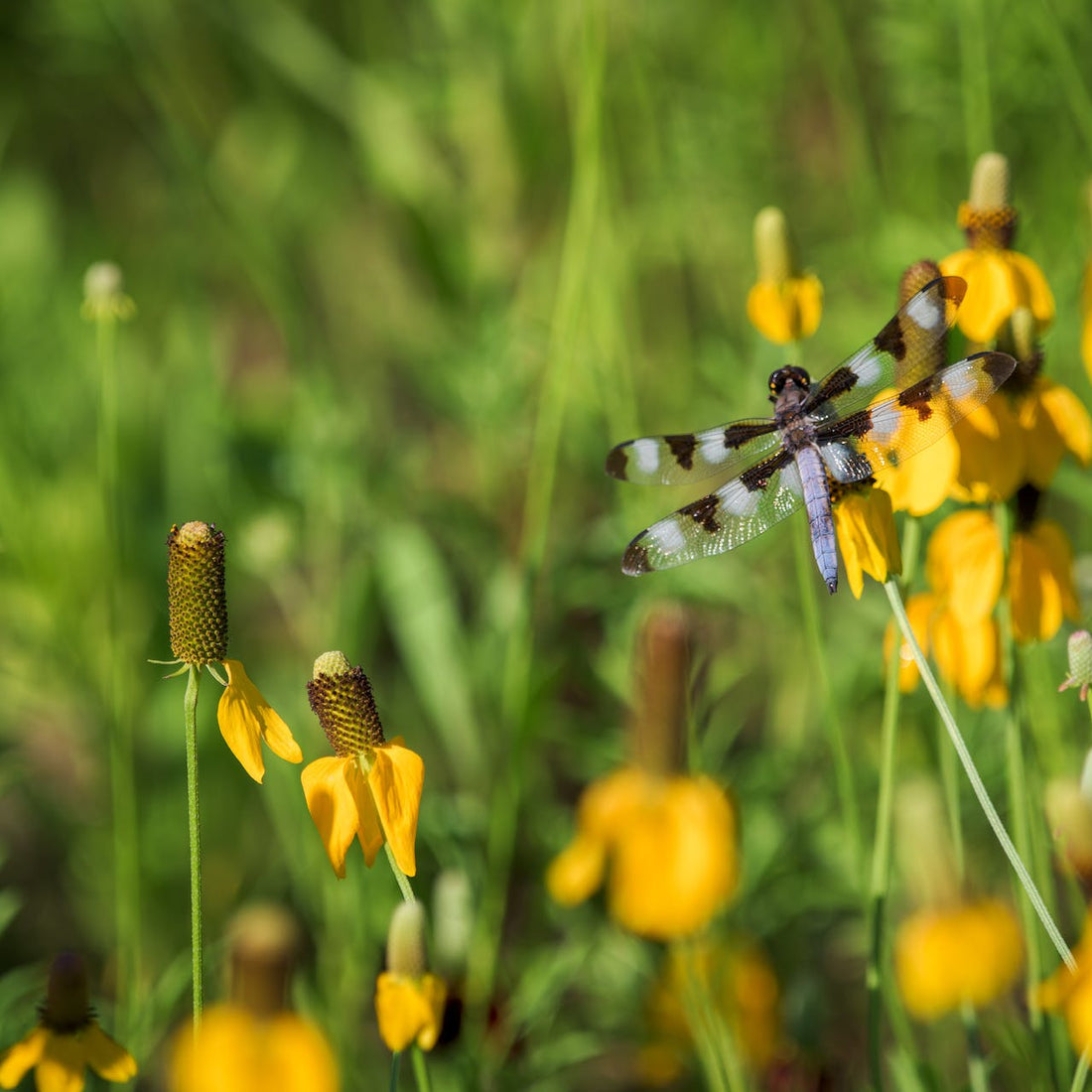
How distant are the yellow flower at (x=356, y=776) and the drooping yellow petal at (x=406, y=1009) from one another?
87 millimetres

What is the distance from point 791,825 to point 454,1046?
0.65 metres

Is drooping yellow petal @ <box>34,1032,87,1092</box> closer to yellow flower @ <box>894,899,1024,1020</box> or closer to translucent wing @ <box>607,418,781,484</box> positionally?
yellow flower @ <box>894,899,1024,1020</box>

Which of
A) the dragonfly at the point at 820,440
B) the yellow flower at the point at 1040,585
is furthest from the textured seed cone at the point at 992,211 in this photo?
the yellow flower at the point at 1040,585

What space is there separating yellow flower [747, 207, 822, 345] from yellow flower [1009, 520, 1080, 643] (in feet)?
0.93

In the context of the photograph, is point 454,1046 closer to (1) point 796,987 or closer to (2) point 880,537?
(1) point 796,987

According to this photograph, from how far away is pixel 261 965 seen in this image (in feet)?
2.22

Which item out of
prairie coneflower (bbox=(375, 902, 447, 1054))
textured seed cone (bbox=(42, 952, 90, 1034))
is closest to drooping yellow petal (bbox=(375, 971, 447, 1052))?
prairie coneflower (bbox=(375, 902, 447, 1054))

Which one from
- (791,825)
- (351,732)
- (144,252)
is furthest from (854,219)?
(351,732)

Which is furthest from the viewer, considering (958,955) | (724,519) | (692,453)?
(692,453)

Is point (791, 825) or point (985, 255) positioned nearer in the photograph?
point (985, 255)

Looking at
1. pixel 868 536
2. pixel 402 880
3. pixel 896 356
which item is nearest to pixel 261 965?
pixel 402 880

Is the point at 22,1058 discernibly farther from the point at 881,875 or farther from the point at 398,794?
the point at 881,875

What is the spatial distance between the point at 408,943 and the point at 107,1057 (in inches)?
10.1

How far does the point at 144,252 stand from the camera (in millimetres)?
3258
